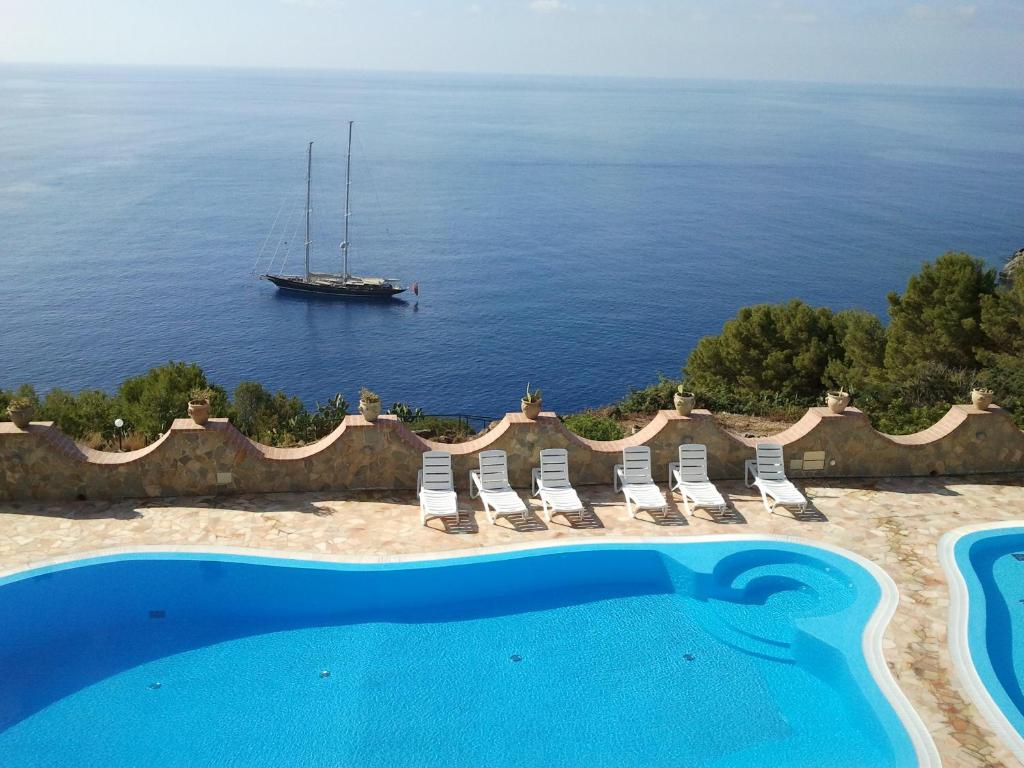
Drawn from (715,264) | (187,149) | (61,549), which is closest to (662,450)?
(61,549)

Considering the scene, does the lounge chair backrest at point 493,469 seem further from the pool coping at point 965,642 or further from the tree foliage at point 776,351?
the tree foliage at point 776,351

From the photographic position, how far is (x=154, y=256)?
78.9 metres

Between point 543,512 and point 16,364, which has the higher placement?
point 543,512

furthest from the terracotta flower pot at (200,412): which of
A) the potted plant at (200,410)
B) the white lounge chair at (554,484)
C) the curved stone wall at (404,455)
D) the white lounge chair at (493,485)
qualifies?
the white lounge chair at (554,484)

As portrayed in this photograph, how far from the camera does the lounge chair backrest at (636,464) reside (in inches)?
523

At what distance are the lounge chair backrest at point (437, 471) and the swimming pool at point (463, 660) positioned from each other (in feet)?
5.51

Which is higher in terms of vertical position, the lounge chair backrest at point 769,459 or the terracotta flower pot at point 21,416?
the terracotta flower pot at point 21,416

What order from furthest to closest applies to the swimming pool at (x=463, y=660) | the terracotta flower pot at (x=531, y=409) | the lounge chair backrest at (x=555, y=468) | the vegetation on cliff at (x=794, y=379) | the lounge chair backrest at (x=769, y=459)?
the vegetation on cliff at (x=794, y=379), the lounge chair backrest at (x=769, y=459), the terracotta flower pot at (x=531, y=409), the lounge chair backrest at (x=555, y=468), the swimming pool at (x=463, y=660)

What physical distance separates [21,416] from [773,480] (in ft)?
36.2

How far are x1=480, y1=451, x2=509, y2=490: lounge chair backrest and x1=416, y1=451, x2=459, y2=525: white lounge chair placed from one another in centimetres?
49

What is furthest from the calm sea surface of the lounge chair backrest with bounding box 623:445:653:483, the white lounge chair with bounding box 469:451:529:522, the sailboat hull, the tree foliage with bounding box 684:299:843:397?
the white lounge chair with bounding box 469:451:529:522

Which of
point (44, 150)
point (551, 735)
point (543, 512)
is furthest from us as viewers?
point (44, 150)

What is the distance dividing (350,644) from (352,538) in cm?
202

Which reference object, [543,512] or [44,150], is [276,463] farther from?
[44,150]
